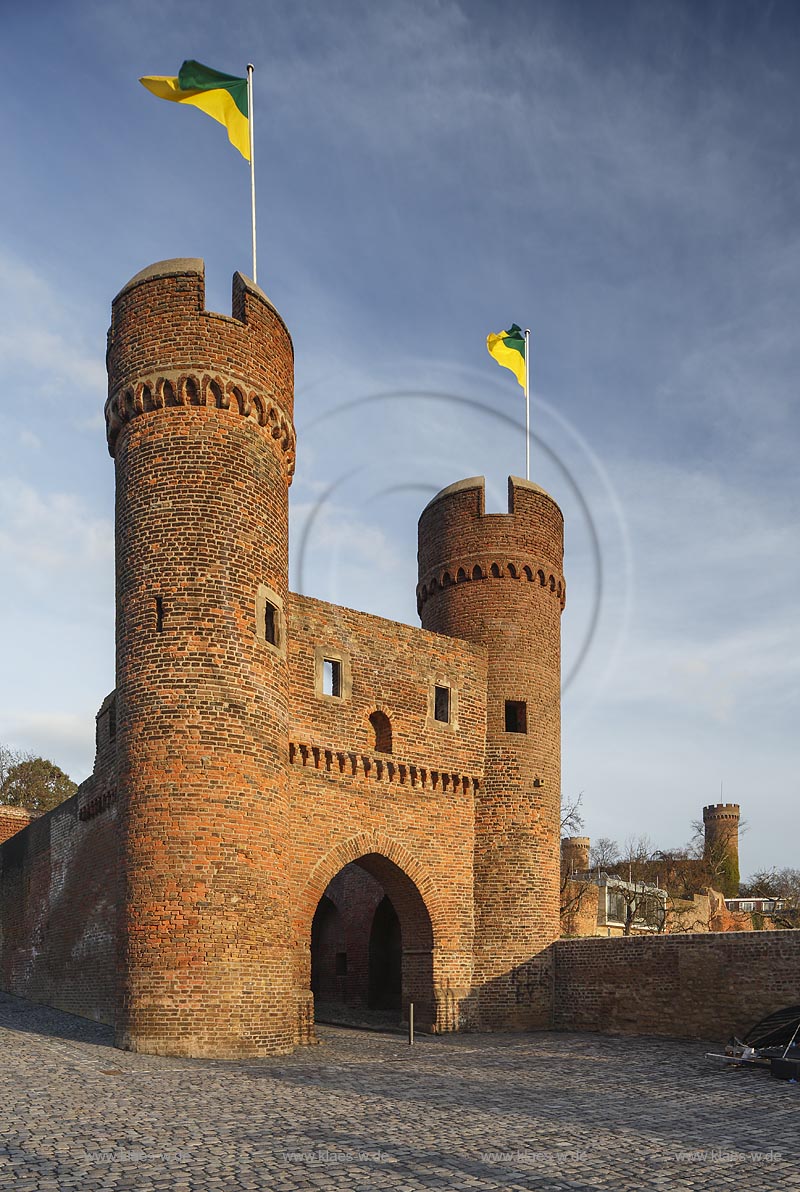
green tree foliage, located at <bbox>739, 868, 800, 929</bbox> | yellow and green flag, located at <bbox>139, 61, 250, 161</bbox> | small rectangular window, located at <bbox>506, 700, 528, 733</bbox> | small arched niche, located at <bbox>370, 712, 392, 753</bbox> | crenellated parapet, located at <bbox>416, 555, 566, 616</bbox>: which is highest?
yellow and green flag, located at <bbox>139, 61, 250, 161</bbox>

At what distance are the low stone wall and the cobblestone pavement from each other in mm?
2489

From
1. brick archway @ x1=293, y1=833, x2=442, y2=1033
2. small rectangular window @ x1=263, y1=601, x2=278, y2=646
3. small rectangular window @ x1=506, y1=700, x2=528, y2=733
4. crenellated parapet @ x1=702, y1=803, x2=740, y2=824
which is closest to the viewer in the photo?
small rectangular window @ x1=263, y1=601, x2=278, y2=646

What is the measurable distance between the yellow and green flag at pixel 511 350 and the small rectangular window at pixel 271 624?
464 inches

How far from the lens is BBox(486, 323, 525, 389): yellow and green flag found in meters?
28.7

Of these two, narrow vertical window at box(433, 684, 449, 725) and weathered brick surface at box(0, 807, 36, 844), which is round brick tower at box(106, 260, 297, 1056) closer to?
narrow vertical window at box(433, 684, 449, 725)

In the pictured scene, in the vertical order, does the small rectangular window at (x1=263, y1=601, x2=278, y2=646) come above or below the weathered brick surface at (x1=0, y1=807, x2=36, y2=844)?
above

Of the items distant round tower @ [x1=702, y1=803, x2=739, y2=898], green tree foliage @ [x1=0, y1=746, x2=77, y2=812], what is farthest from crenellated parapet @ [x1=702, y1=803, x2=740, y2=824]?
green tree foliage @ [x1=0, y1=746, x2=77, y2=812]

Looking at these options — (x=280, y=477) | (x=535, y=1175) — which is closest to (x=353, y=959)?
(x=280, y=477)

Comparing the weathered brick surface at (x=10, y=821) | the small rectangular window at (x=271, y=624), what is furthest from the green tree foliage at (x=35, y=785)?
the small rectangular window at (x=271, y=624)

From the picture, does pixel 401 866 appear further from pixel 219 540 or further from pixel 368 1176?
pixel 368 1176

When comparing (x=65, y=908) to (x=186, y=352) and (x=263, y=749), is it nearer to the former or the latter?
(x=263, y=749)

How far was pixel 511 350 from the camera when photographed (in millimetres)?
28938

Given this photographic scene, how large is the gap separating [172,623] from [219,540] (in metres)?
1.79

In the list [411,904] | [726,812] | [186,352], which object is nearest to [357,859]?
[411,904]
